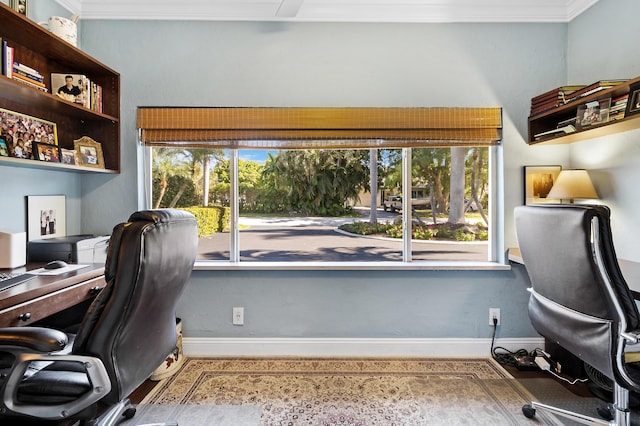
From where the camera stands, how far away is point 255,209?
8.75 ft

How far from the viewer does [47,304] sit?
1.50m

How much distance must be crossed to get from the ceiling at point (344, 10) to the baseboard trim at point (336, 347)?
7.73 feet

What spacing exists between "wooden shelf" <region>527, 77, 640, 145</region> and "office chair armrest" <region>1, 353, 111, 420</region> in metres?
2.61

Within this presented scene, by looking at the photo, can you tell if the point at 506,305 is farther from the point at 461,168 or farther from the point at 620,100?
the point at 620,100

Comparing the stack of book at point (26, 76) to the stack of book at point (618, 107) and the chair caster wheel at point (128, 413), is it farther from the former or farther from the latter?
the stack of book at point (618, 107)

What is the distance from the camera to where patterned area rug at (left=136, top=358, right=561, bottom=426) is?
186 cm

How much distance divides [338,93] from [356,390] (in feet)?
6.59

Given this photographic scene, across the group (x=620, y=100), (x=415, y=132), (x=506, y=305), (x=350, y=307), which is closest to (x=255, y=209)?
(x=350, y=307)

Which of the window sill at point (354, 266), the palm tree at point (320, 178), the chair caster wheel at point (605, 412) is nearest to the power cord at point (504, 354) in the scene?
the window sill at point (354, 266)

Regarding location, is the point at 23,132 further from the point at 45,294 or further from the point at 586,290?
the point at 586,290

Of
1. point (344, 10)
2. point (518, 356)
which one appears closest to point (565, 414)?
point (518, 356)

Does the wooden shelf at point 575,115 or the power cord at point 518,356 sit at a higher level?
the wooden shelf at point 575,115

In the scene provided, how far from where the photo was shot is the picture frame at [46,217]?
6.88ft

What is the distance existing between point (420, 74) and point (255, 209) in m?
1.59
